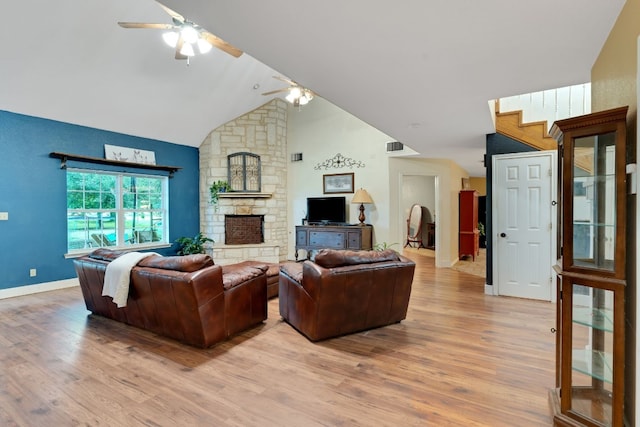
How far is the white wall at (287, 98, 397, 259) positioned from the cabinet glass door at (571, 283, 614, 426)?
16.3ft

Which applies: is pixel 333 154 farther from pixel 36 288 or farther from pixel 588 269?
pixel 588 269

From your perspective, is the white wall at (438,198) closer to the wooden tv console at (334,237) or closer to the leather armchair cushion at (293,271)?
the wooden tv console at (334,237)

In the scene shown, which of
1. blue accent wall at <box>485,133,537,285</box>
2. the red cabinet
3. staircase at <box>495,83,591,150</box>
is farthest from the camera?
the red cabinet

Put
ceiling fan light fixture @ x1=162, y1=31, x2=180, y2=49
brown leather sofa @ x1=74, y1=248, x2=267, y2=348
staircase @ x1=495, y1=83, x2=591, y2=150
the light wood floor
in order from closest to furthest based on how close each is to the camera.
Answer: the light wood floor
brown leather sofa @ x1=74, y1=248, x2=267, y2=348
ceiling fan light fixture @ x1=162, y1=31, x2=180, y2=49
staircase @ x1=495, y1=83, x2=591, y2=150

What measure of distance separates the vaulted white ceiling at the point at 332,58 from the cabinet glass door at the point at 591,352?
153 cm

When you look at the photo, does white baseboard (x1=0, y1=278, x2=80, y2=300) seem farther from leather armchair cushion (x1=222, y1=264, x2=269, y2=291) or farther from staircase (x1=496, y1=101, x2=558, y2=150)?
staircase (x1=496, y1=101, x2=558, y2=150)

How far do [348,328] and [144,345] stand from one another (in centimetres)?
182

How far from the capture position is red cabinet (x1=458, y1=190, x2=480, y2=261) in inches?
296

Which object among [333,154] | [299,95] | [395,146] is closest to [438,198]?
[395,146]

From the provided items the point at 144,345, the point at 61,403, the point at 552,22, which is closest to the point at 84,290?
the point at 144,345

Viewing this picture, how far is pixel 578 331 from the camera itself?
1.67 metres

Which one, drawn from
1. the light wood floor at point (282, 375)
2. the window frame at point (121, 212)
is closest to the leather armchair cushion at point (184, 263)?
the light wood floor at point (282, 375)

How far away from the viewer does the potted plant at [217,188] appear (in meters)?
7.05

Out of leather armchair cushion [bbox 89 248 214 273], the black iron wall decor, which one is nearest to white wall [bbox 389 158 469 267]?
the black iron wall decor
